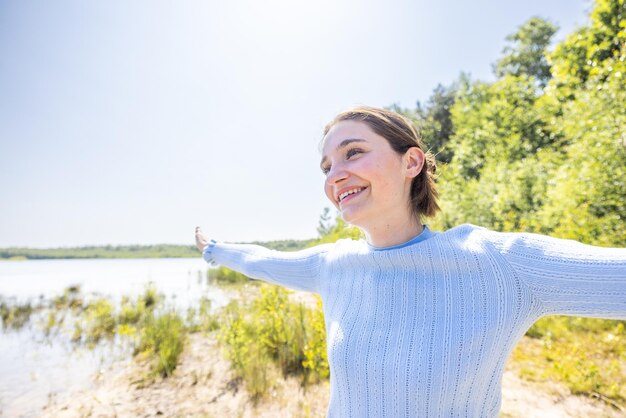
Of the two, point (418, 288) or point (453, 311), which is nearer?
point (453, 311)

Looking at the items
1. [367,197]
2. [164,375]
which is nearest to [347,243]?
[367,197]

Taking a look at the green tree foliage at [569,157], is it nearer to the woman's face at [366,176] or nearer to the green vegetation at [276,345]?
the green vegetation at [276,345]

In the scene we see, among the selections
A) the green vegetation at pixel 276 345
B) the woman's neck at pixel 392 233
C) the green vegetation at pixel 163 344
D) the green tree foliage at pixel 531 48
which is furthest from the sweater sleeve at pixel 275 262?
the green tree foliage at pixel 531 48

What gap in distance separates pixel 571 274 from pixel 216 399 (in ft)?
11.5

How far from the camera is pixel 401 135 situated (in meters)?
1.28

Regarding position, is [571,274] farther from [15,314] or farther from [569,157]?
[15,314]

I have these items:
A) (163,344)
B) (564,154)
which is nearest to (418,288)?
(163,344)

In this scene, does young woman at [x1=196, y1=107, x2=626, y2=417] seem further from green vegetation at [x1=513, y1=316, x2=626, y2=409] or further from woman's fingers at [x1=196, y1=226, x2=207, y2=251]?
green vegetation at [x1=513, y1=316, x2=626, y2=409]

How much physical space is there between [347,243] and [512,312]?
0.75 m

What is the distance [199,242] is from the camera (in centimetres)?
231

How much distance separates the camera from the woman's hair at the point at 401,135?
126cm

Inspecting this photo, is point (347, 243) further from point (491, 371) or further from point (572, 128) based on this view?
point (572, 128)

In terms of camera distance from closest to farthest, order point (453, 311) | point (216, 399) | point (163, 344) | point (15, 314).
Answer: point (453, 311) → point (216, 399) → point (163, 344) → point (15, 314)

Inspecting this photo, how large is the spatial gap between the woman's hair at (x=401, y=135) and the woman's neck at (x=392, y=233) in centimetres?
12
